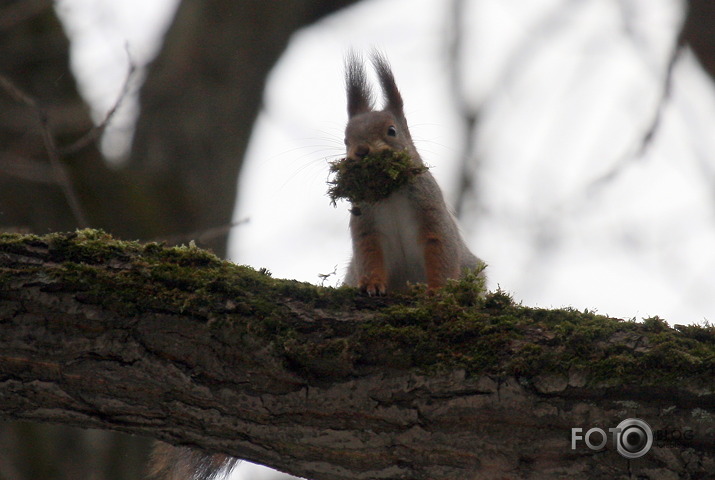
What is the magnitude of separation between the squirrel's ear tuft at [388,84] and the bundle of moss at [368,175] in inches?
39.4

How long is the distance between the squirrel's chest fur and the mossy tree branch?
1193mm

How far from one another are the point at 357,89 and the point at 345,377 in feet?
7.72

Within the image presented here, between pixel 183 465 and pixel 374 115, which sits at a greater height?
pixel 374 115

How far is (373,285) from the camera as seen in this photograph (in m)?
2.84

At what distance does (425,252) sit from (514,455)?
149cm

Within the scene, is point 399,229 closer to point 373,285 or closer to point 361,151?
point 361,151

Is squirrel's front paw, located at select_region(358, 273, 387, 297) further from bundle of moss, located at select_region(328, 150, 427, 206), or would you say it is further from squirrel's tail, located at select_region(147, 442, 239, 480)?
squirrel's tail, located at select_region(147, 442, 239, 480)

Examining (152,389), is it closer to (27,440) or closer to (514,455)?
(514,455)

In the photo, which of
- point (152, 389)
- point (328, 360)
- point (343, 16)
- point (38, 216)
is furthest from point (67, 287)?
point (343, 16)

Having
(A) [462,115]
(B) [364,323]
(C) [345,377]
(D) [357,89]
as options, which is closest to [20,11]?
(D) [357,89]

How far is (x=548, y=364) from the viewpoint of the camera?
212 centimetres

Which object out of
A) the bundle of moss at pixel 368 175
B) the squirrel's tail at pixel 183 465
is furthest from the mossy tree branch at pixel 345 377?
the bundle of moss at pixel 368 175

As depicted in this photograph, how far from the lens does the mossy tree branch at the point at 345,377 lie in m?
2.04

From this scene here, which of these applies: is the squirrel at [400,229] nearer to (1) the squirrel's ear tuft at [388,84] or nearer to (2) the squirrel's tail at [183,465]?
(1) the squirrel's ear tuft at [388,84]
